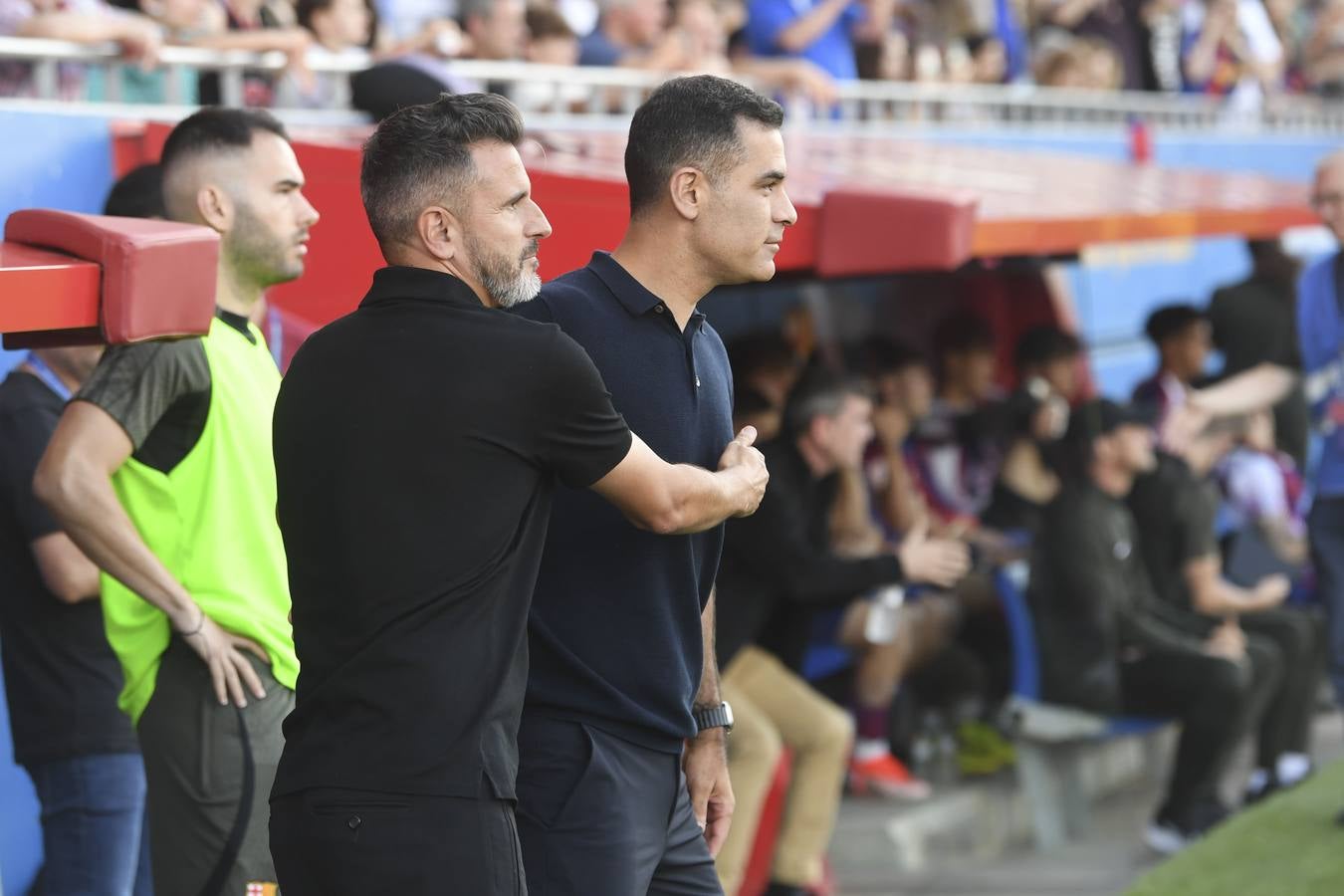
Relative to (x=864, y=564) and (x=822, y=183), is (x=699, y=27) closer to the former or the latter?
(x=822, y=183)

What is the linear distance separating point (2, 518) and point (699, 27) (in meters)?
5.34

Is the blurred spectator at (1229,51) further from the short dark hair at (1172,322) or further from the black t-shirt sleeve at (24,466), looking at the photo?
the black t-shirt sleeve at (24,466)

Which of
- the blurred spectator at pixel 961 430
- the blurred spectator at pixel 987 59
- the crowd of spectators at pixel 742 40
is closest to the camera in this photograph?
the crowd of spectators at pixel 742 40

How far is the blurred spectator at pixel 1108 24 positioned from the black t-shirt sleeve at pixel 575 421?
11.0m

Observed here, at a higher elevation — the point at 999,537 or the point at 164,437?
the point at 164,437

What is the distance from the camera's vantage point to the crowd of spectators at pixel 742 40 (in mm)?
5859

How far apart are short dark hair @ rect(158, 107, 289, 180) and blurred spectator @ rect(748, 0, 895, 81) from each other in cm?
584

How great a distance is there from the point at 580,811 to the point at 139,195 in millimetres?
2040

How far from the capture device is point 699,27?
870 cm

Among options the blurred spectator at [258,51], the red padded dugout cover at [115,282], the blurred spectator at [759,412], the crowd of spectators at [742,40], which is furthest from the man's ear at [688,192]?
the blurred spectator at [258,51]

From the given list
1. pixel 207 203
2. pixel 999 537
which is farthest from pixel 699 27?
pixel 207 203

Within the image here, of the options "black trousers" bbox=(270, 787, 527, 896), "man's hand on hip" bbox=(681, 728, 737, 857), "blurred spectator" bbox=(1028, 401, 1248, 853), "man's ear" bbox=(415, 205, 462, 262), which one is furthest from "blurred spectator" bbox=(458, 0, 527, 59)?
"black trousers" bbox=(270, 787, 527, 896)

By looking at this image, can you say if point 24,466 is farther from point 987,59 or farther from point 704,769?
point 987,59

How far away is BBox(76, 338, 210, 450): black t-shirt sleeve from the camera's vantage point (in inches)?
134
